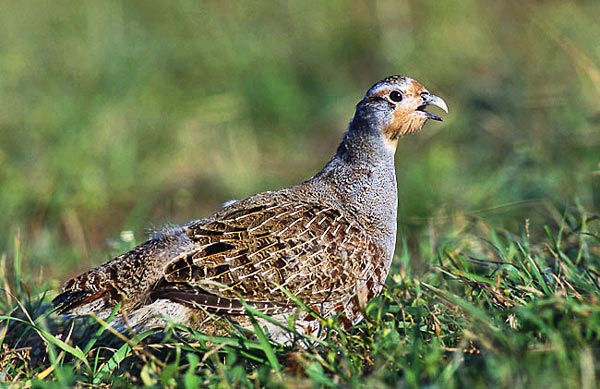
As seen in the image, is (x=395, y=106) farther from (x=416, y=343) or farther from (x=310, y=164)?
(x=310, y=164)

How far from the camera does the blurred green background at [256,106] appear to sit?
722cm

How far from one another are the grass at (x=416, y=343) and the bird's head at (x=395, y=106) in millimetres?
739

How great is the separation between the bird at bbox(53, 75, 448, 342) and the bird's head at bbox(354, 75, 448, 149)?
0.49 metres

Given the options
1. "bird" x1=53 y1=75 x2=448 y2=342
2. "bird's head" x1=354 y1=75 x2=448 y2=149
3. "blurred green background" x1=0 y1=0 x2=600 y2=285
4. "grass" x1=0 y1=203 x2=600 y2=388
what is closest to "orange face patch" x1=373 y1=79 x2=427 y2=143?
"bird's head" x1=354 y1=75 x2=448 y2=149

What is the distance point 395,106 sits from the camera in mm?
5152

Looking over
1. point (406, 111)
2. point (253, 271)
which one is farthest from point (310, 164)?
point (253, 271)

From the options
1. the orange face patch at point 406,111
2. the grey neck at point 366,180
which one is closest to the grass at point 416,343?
the grey neck at point 366,180

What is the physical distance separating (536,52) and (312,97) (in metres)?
2.63

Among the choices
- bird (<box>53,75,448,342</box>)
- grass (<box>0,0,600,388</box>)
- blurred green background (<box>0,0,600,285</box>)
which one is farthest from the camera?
blurred green background (<box>0,0,600,285</box>)

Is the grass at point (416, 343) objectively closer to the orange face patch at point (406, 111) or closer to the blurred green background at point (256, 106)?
the orange face patch at point (406, 111)

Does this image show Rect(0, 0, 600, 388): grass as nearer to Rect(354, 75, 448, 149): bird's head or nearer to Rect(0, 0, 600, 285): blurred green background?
Rect(0, 0, 600, 285): blurred green background

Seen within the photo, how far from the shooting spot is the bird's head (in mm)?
5156

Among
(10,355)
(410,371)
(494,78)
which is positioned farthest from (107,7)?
(410,371)

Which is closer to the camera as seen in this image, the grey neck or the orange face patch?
the grey neck
